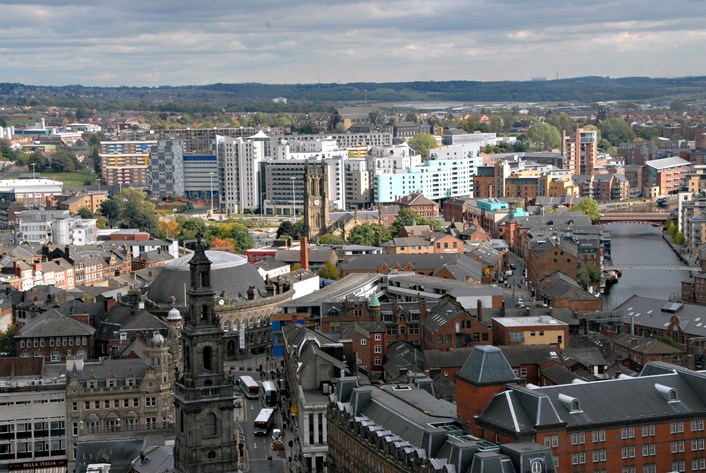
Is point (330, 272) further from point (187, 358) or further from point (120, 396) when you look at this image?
point (187, 358)

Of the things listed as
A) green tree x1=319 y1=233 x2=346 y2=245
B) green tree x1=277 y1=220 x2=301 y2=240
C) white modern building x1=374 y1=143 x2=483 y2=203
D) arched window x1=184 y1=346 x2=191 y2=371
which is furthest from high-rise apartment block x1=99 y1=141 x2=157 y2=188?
arched window x1=184 y1=346 x2=191 y2=371

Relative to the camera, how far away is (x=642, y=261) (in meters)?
108

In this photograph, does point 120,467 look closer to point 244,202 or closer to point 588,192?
point 244,202

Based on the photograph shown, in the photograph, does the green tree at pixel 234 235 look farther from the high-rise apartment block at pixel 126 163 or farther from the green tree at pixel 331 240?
the high-rise apartment block at pixel 126 163

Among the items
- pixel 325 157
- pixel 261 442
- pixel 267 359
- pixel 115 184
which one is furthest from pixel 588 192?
pixel 261 442

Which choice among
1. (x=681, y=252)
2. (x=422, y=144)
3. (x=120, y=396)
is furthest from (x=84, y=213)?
(x=120, y=396)

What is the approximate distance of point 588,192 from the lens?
526 feet

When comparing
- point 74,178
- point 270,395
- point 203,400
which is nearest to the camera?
point 203,400

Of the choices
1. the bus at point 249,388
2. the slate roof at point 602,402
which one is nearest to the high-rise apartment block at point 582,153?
the bus at point 249,388

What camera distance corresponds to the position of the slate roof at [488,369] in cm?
4106

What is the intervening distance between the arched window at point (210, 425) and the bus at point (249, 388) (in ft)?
68.0

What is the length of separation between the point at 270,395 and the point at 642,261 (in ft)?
186

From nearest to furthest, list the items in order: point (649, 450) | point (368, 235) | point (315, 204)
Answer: point (649, 450) < point (368, 235) < point (315, 204)

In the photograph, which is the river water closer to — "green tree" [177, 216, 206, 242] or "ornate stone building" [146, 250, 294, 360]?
"ornate stone building" [146, 250, 294, 360]
